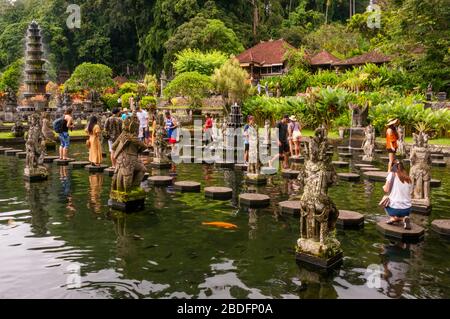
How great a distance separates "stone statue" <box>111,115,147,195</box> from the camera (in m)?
9.73

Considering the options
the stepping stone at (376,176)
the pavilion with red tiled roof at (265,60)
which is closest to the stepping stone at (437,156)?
the stepping stone at (376,176)

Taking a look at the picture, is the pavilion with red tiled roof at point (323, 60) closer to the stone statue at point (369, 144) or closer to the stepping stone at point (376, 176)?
the stone statue at point (369, 144)

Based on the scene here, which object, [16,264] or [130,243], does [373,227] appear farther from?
[16,264]

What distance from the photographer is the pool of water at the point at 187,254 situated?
5.92m

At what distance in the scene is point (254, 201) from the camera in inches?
405

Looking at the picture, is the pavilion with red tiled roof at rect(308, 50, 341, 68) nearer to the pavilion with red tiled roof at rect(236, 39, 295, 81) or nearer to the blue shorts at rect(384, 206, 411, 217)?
the pavilion with red tiled roof at rect(236, 39, 295, 81)

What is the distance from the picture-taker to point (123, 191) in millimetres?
9773

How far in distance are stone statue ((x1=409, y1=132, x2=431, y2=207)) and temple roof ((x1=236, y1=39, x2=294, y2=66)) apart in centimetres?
3876

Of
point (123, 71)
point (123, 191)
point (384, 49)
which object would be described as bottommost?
point (123, 191)

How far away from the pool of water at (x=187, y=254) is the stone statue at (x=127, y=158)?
63 centimetres

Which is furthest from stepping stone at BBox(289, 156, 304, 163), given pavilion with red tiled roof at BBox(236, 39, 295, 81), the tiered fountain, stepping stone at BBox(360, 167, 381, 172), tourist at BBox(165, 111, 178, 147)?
pavilion with red tiled roof at BBox(236, 39, 295, 81)
